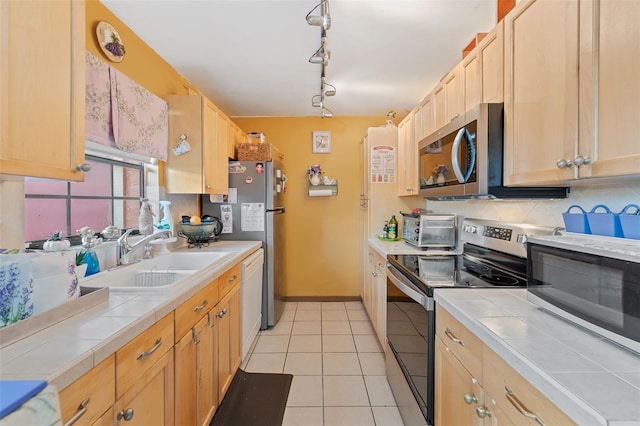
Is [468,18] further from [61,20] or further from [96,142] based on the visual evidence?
[96,142]

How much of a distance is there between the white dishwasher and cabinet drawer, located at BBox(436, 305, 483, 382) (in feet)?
5.04

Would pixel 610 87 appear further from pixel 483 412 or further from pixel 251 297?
pixel 251 297

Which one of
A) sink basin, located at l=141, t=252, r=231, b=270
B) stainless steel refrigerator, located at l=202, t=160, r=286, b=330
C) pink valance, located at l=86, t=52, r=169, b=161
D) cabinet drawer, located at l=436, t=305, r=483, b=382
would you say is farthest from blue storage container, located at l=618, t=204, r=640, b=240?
stainless steel refrigerator, located at l=202, t=160, r=286, b=330

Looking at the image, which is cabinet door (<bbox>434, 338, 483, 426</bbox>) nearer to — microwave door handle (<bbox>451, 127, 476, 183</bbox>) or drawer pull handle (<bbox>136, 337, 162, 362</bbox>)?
microwave door handle (<bbox>451, 127, 476, 183</bbox>)

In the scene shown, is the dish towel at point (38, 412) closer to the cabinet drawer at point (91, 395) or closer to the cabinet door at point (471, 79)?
the cabinet drawer at point (91, 395)

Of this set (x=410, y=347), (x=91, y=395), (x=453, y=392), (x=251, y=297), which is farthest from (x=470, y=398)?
(x=251, y=297)

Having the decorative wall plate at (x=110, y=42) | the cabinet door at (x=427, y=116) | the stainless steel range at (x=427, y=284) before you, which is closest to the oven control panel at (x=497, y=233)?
the stainless steel range at (x=427, y=284)

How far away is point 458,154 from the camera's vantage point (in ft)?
5.09

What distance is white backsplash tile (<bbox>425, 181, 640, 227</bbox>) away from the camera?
1084 mm

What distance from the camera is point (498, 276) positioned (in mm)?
1524

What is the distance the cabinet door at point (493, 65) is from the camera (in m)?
1.35

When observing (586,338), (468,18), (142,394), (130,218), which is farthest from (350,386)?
(468,18)

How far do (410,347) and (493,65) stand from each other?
1.54m

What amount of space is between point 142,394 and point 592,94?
1.81 meters
